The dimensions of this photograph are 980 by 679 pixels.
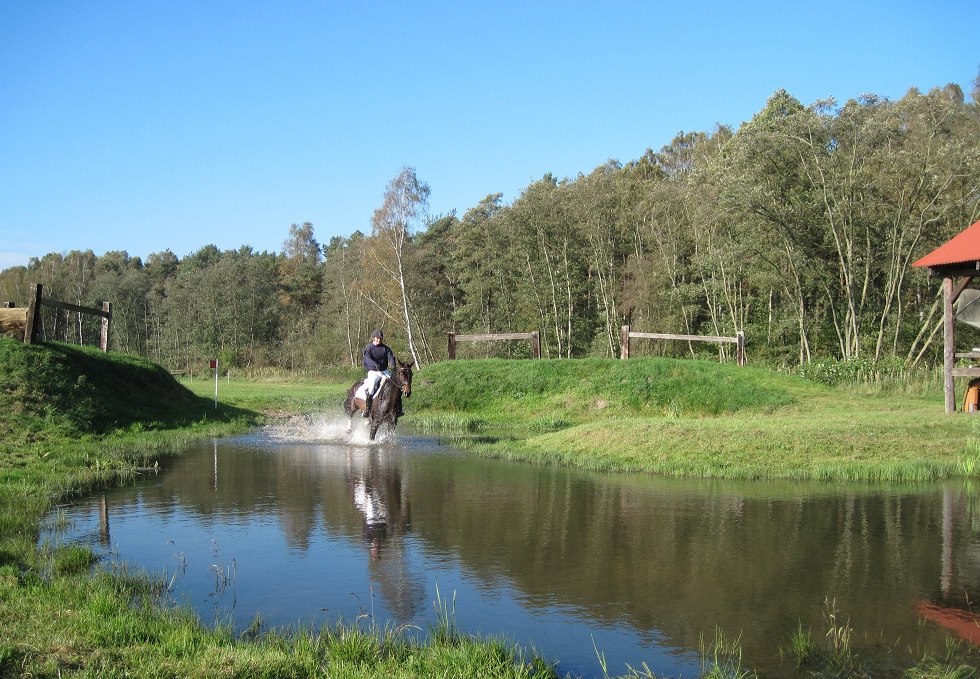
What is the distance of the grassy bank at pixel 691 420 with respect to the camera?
1393 cm

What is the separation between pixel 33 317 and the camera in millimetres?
19453

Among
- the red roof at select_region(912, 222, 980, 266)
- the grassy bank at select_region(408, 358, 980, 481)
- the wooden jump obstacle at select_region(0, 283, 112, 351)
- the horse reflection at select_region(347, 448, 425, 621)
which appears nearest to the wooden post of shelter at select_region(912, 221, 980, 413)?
the red roof at select_region(912, 222, 980, 266)

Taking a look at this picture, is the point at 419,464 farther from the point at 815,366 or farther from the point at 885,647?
the point at 815,366

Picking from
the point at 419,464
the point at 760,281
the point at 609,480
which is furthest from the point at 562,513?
the point at 760,281

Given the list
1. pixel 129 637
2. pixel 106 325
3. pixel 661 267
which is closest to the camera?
pixel 129 637

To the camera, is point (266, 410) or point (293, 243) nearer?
point (266, 410)

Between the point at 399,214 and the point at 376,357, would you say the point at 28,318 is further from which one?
the point at 399,214

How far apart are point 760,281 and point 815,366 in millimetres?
9753

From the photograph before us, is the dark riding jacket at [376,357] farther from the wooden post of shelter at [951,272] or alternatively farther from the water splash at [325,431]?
the wooden post of shelter at [951,272]

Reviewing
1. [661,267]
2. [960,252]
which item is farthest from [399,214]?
[960,252]

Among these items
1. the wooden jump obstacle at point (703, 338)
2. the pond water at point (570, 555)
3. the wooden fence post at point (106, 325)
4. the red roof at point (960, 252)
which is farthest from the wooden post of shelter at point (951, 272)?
the wooden fence post at point (106, 325)

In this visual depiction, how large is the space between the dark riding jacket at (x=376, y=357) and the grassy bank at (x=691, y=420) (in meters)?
2.72

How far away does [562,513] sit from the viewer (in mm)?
10875

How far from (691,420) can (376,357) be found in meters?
7.20
